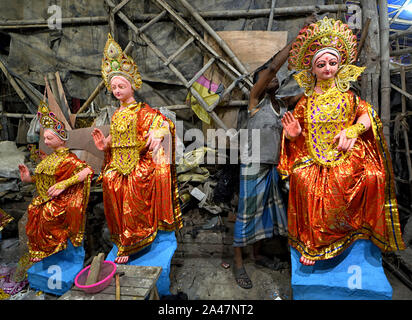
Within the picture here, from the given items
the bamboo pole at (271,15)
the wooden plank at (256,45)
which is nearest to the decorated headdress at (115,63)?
the wooden plank at (256,45)

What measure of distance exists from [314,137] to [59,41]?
15.4ft

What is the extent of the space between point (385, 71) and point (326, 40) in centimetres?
158

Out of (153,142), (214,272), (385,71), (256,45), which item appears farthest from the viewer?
(256,45)

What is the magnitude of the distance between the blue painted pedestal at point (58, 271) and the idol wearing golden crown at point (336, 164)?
85.1 inches

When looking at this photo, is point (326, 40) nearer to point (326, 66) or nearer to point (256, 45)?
point (326, 66)

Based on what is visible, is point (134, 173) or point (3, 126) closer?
point (134, 173)

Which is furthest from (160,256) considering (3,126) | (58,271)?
(3,126)

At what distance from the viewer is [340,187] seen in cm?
159

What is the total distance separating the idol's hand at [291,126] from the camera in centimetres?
178

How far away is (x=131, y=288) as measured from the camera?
1400 millimetres

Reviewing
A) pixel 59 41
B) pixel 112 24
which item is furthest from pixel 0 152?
pixel 112 24

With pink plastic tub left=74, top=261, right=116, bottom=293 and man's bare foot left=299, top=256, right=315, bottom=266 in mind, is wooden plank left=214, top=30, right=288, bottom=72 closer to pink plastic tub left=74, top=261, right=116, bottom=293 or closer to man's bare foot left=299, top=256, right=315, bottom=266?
man's bare foot left=299, top=256, right=315, bottom=266

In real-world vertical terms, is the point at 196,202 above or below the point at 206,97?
below
